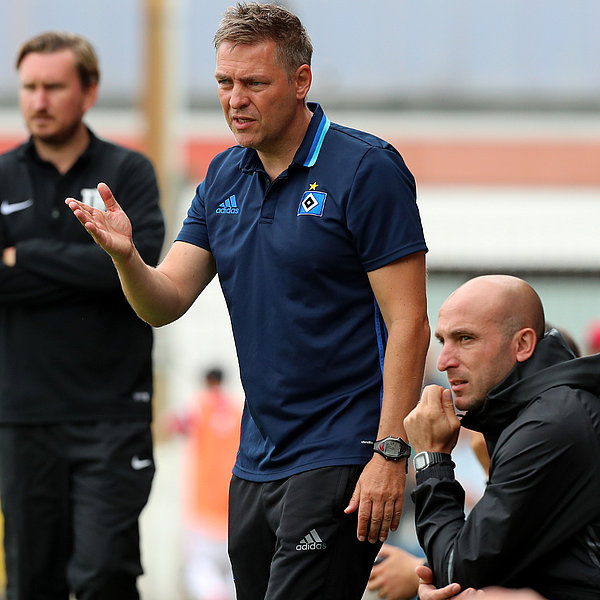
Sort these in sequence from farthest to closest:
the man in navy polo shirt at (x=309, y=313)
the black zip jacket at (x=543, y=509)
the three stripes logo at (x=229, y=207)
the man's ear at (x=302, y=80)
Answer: the three stripes logo at (x=229, y=207) → the man's ear at (x=302, y=80) → the man in navy polo shirt at (x=309, y=313) → the black zip jacket at (x=543, y=509)

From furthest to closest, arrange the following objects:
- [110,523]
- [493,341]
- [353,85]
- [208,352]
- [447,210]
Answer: [353,85] < [447,210] < [208,352] < [110,523] < [493,341]

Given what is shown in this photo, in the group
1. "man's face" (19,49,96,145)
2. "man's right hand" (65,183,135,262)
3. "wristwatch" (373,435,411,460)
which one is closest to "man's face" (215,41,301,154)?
"man's right hand" (65,183,135,262)

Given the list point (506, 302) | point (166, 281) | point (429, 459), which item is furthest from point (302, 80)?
point (429, 459)

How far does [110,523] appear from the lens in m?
4.41

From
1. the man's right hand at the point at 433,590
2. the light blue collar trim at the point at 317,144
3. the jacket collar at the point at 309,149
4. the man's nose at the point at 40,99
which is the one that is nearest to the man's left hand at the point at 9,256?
the man's nose at the point at 40,99

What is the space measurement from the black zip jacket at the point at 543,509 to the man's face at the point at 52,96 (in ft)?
7.28

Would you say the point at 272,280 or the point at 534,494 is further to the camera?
the point at 272,280

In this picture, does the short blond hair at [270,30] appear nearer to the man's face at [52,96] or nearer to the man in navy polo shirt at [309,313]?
the man in navy polo shirt at [309,313]

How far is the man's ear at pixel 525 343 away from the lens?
329 centimetres

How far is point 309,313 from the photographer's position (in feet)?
11.3

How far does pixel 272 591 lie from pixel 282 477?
1.02 ft

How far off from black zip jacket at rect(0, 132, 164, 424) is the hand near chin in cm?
151

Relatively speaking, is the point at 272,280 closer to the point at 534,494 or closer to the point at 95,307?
the point at 534,494

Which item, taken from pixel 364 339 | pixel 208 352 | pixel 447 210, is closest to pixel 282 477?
pixel 364 339
